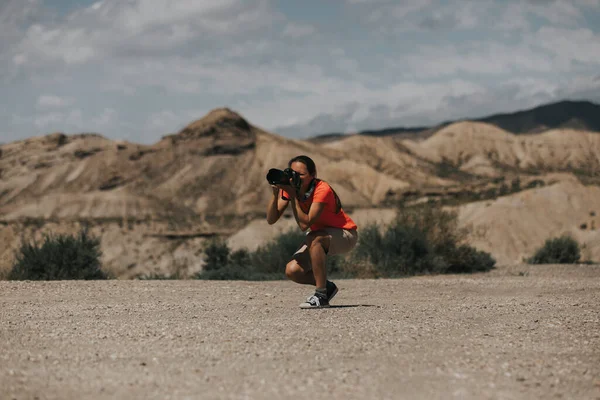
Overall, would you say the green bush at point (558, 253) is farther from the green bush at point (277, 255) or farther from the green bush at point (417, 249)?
the green bush at point (277, 255)

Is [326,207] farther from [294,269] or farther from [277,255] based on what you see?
[277,255]

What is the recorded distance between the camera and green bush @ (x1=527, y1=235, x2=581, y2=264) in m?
24.1

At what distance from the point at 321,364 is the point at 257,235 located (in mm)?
39527

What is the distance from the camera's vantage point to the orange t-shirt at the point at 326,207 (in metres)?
9.34

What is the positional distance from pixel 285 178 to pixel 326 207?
0.75 meters

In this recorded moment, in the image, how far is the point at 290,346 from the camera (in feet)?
23.8

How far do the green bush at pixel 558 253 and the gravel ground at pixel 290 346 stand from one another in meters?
12.2

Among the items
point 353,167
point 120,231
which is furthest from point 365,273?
point 353,167

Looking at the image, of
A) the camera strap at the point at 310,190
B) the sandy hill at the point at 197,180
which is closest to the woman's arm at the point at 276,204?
the camera strap at the point at 310,190

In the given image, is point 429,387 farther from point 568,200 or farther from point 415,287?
point 568,200

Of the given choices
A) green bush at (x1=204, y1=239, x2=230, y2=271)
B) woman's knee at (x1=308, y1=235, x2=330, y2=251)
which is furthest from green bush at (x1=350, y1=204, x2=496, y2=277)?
woman's knee at (x1=308, y1=235, x2=330, y2=251)

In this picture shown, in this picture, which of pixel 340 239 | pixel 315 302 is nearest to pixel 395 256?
pixel 315 302

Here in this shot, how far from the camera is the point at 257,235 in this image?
4588 cm

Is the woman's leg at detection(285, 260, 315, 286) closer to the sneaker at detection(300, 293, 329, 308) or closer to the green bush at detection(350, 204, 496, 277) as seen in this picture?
the sneaker at detection(300, 293, 329, 308)
